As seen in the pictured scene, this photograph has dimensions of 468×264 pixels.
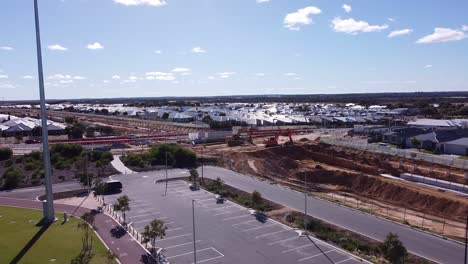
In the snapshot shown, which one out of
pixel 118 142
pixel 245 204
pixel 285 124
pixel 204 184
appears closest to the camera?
pixel 245 204

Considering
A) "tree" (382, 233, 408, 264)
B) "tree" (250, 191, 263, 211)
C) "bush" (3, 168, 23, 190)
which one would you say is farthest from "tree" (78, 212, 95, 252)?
"bush" (3, 168, 23, 190)

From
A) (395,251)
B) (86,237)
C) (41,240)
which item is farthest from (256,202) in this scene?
(41,240)

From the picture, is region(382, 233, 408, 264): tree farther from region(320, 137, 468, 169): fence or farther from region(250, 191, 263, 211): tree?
region(320, 137, 468, 169): fence

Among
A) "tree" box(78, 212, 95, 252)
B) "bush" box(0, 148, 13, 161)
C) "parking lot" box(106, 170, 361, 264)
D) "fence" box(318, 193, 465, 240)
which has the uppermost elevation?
"bush" box(0, 148, 13, 161)

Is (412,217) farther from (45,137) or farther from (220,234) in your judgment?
(45,137)

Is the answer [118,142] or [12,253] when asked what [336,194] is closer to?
[12,253]

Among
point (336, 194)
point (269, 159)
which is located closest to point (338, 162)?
point (269, 159)
